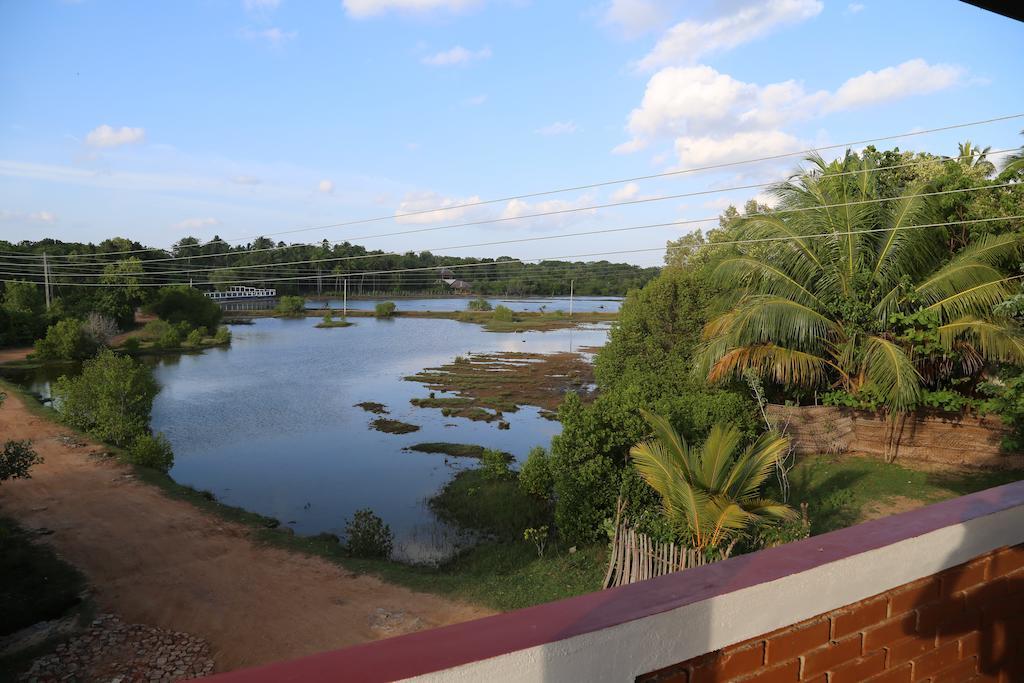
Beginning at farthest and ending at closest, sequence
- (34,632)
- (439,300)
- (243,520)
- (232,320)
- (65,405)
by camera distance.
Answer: (439,300), (232,320), (65,405), (243,520), (34,632)

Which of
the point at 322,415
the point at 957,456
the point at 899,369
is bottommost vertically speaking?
the point at 322,415

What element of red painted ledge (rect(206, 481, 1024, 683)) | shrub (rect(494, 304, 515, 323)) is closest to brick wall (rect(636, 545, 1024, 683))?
red painted ledge (rect(206, 481, 1024, 683))

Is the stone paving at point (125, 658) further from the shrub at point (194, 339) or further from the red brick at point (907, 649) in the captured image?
the shrub at point (194, 339)

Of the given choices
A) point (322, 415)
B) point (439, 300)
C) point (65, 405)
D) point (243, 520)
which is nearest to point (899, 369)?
point (243, 520)

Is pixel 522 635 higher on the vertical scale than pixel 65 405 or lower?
higher

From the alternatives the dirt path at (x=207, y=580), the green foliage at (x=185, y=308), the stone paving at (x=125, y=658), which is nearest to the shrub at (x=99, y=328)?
the green foliage at (x=185, y=308)

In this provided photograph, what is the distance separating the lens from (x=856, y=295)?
1111cm

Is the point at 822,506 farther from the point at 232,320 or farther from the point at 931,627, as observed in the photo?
the point at 232,320

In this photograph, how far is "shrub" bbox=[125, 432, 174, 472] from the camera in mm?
15906

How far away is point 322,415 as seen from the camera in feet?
75.9

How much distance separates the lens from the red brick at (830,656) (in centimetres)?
129

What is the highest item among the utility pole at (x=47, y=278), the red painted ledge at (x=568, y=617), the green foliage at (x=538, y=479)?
the utility pole at (x=47, y=278)

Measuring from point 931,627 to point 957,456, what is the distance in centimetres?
1124

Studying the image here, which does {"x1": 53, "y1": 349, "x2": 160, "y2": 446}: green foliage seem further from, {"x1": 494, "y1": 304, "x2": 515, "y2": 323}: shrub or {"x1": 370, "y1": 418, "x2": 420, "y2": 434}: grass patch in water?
{"x1": 494, "y1": 304, "x2": 515, "y2": 323}: shrub
